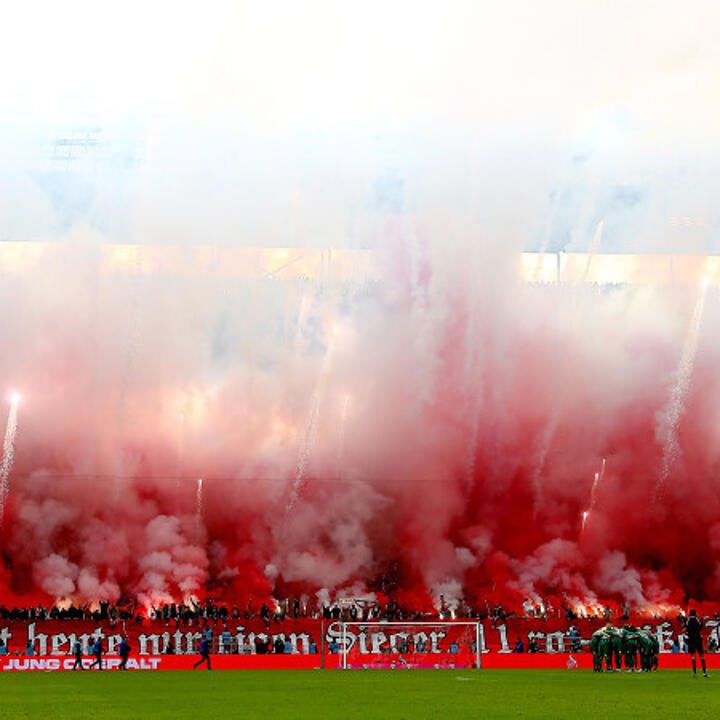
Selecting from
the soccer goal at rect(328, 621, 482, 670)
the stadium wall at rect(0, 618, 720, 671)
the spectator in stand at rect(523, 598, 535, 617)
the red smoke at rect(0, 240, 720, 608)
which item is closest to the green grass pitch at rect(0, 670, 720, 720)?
the soccer goal at rect(328, 621, 482, 670)

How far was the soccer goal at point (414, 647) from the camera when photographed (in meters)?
46.2

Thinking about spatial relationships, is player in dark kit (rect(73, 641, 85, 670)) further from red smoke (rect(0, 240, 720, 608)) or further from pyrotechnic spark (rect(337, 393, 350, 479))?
pyrotechnic spark (rect(337, 393, 350, 479))

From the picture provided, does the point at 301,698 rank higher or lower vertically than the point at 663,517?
lower

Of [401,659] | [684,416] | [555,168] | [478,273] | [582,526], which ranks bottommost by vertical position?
[401,659]

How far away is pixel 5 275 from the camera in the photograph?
72.8 meters

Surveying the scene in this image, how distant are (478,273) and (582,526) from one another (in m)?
17.1

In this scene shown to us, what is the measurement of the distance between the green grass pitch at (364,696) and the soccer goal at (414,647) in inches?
269

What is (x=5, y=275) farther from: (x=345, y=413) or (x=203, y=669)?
(x=203, y=669)

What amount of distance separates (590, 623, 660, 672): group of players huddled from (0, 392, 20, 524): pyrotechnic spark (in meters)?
41.4

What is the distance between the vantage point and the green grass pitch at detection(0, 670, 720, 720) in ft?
72.7

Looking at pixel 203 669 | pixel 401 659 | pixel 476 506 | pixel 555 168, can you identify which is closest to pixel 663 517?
pixel 476 506

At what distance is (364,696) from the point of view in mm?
26812

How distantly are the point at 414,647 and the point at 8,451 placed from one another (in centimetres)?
3383

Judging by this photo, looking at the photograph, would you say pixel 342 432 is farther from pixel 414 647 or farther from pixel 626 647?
pixel 626 647
